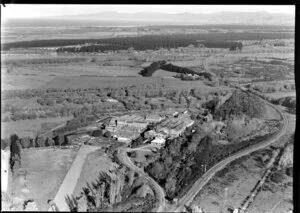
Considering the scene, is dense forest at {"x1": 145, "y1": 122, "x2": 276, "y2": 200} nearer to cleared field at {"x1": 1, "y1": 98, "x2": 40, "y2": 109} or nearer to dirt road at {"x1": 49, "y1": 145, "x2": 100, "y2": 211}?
dirt road at {"x1": 49, "y1": 145, "x2": 100, "y2": 211}

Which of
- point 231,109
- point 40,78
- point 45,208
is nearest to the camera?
point 45,208

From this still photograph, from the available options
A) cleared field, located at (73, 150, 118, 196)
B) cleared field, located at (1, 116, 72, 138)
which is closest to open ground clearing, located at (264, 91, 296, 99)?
cleared field, located at (73, 150, 118, 196)

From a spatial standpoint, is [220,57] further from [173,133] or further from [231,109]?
[173,133]

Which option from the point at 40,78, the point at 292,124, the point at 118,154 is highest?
the point at 40,78

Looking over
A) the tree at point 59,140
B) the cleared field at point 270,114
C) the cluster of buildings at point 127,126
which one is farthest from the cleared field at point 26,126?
the cleared field at point 270,114

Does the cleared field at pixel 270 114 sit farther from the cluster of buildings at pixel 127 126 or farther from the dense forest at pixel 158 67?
the cluster of buildings at pixel 127 126

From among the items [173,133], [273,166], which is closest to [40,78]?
[173,133]
